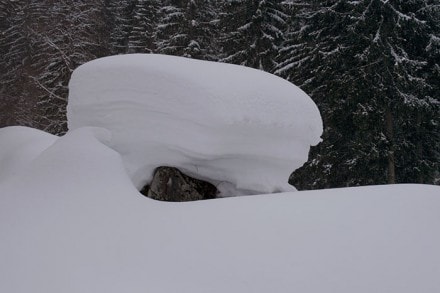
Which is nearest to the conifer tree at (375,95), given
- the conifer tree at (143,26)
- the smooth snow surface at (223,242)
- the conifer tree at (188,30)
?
the conifer tree at (188,30)

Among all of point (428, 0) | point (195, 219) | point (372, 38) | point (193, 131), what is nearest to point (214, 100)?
point (193, 131)

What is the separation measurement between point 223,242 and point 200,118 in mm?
1434

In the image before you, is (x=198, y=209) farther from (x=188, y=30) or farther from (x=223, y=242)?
(x=188, y=30)

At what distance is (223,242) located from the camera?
2.51m

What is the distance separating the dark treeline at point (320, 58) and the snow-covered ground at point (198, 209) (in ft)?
28.8

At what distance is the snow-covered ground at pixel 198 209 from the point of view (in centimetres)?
229

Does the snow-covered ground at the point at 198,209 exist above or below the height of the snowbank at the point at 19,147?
above

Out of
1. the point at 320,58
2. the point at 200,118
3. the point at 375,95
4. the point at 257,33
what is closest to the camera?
the point at 200,118

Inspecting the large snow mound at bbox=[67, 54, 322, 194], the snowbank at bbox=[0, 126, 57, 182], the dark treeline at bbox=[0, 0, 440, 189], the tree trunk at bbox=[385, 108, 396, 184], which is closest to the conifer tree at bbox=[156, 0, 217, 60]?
the dark treeline at bbox=[0, 0, 440, 189]

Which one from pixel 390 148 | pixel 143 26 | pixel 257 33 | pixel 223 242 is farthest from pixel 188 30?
pixel 223 242

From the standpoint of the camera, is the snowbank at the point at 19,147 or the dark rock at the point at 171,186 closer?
the dark rock at the point at 171,186

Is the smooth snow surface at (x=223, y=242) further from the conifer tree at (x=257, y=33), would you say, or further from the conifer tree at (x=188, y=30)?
the conifer tree at (x=188, y=30)

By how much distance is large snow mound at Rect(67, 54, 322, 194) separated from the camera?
149 inches

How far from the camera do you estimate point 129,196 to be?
3084 mm
